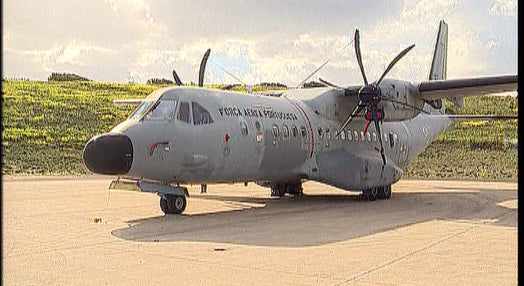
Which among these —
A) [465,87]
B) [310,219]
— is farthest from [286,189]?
[310,219]

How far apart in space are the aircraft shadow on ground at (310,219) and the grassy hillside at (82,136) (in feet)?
51.9

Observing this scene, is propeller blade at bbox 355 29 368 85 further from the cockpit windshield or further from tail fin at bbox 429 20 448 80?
the cockpit windshield

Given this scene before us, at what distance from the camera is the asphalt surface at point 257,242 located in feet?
23.8

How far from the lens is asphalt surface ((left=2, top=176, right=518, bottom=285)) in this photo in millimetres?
7258

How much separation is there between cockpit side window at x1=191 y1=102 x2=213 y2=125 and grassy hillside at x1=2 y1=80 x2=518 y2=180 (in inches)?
821

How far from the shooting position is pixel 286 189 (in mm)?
20219

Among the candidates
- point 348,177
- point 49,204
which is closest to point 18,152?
point 49,204

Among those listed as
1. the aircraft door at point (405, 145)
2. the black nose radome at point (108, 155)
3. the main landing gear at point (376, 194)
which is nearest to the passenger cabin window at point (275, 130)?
the main landing gear at point (376, 194)

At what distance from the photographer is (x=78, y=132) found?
145 feet

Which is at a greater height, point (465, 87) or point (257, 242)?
point (465, 87)

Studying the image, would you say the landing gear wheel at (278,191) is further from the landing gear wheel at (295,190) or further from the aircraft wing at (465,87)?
the aircraft wing at (465,87)

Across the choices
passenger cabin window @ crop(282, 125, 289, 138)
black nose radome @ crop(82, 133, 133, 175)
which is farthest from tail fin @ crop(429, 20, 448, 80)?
black nose radome @ crop(82, 133, 133, 175)

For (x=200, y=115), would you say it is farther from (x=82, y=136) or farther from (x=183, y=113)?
(x=82, y=136)

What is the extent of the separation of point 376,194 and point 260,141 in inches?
209
